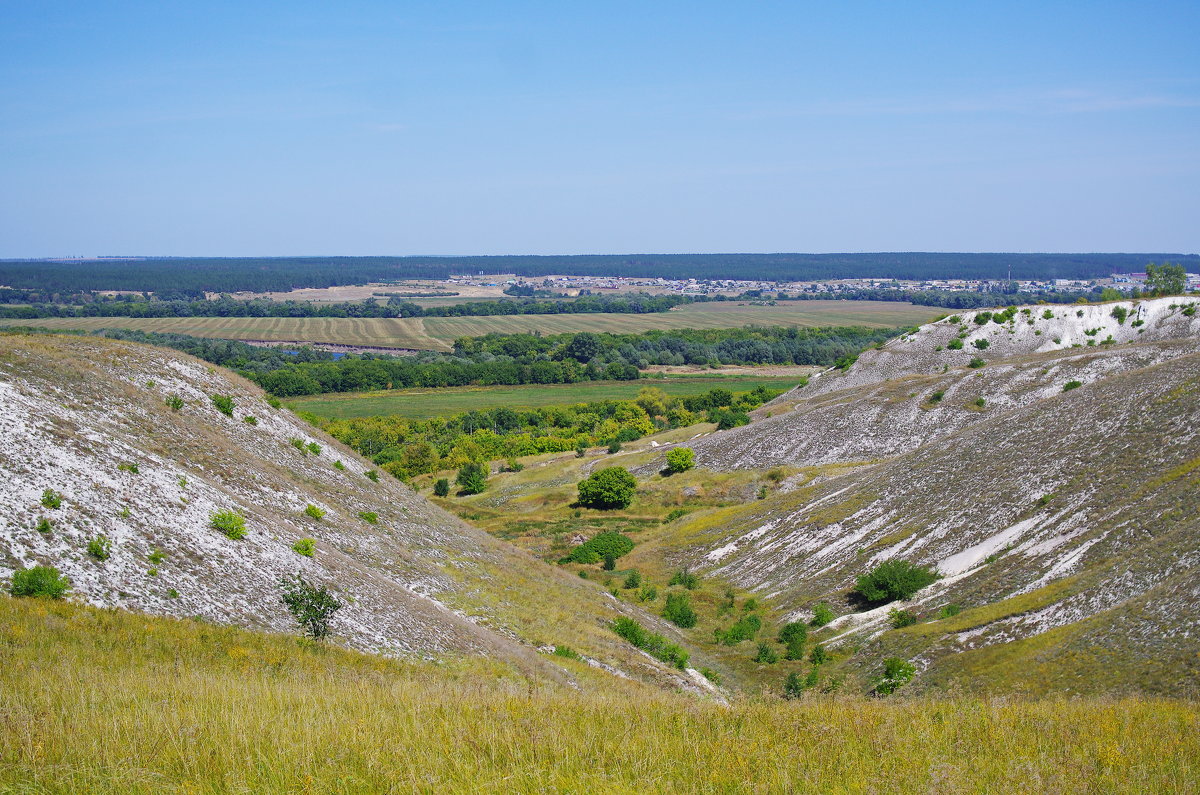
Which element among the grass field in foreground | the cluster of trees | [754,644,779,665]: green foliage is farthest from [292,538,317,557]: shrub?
the grass field in foreground

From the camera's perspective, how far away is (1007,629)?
1114 inches

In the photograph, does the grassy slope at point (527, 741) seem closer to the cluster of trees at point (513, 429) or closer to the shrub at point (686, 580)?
the shrub at point (686, 580)

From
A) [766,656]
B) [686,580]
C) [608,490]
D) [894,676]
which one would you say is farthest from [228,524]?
[608,490]

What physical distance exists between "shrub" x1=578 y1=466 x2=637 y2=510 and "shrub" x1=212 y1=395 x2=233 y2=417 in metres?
40.8

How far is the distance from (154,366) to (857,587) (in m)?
30.5

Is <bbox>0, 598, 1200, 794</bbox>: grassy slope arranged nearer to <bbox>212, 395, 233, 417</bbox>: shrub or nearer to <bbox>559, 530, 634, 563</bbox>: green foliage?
<bbox>212, 395, 233, 417</bbox>: shrub

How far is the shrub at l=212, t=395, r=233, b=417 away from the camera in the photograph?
114 ft

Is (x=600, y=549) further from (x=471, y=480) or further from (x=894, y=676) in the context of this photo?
(x=894, y=676)

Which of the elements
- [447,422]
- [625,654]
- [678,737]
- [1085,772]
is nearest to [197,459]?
[625,654]

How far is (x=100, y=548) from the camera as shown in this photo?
65.0 feet

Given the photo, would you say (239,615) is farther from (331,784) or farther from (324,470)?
(324,470)

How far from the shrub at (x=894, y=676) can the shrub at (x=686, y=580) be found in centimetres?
1900

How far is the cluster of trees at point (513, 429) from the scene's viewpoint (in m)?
100

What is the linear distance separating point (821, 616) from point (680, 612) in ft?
Answer: 23.9
